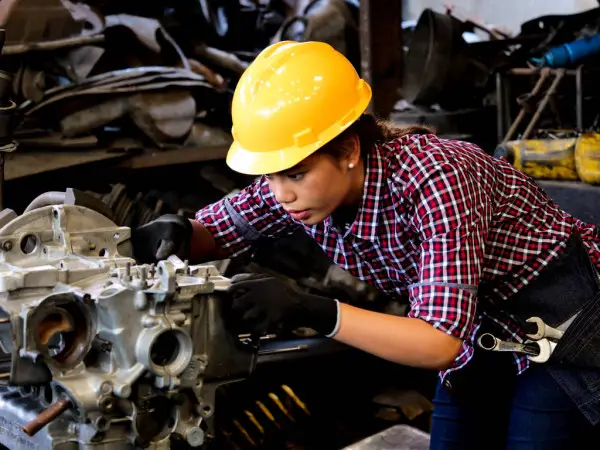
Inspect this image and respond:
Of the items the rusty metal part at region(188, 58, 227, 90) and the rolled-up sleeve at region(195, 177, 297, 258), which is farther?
the rusty metal part at region(188, 58, 227, 90)

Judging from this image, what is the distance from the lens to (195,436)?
1.57m

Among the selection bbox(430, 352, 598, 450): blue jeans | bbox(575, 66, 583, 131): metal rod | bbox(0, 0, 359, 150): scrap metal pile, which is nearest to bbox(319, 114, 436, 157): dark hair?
bbox(430, 352, 598, 450): blue jeans

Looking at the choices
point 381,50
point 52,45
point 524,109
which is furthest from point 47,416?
point 524,109

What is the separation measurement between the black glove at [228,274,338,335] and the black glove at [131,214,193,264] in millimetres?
397

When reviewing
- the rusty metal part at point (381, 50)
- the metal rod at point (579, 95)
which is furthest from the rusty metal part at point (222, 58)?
the metal rod at point (579, 95)

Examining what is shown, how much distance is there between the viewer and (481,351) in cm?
202

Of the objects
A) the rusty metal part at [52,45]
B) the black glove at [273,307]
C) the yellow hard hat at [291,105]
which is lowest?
the rusty metal part at [52,45]

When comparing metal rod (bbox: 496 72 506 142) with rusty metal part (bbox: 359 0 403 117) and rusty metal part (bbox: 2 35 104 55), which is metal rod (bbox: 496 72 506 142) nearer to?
rusty metal part (bbox: 359 0 403 117)

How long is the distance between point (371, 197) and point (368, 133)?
0.15 metres

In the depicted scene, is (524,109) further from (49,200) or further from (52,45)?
(49,200)

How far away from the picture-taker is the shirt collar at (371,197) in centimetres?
180

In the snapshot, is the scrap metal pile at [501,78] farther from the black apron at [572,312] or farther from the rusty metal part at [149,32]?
the black apron at [572,312]

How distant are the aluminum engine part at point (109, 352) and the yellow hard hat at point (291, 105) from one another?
31 centimetres

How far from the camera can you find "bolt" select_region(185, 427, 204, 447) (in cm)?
156
